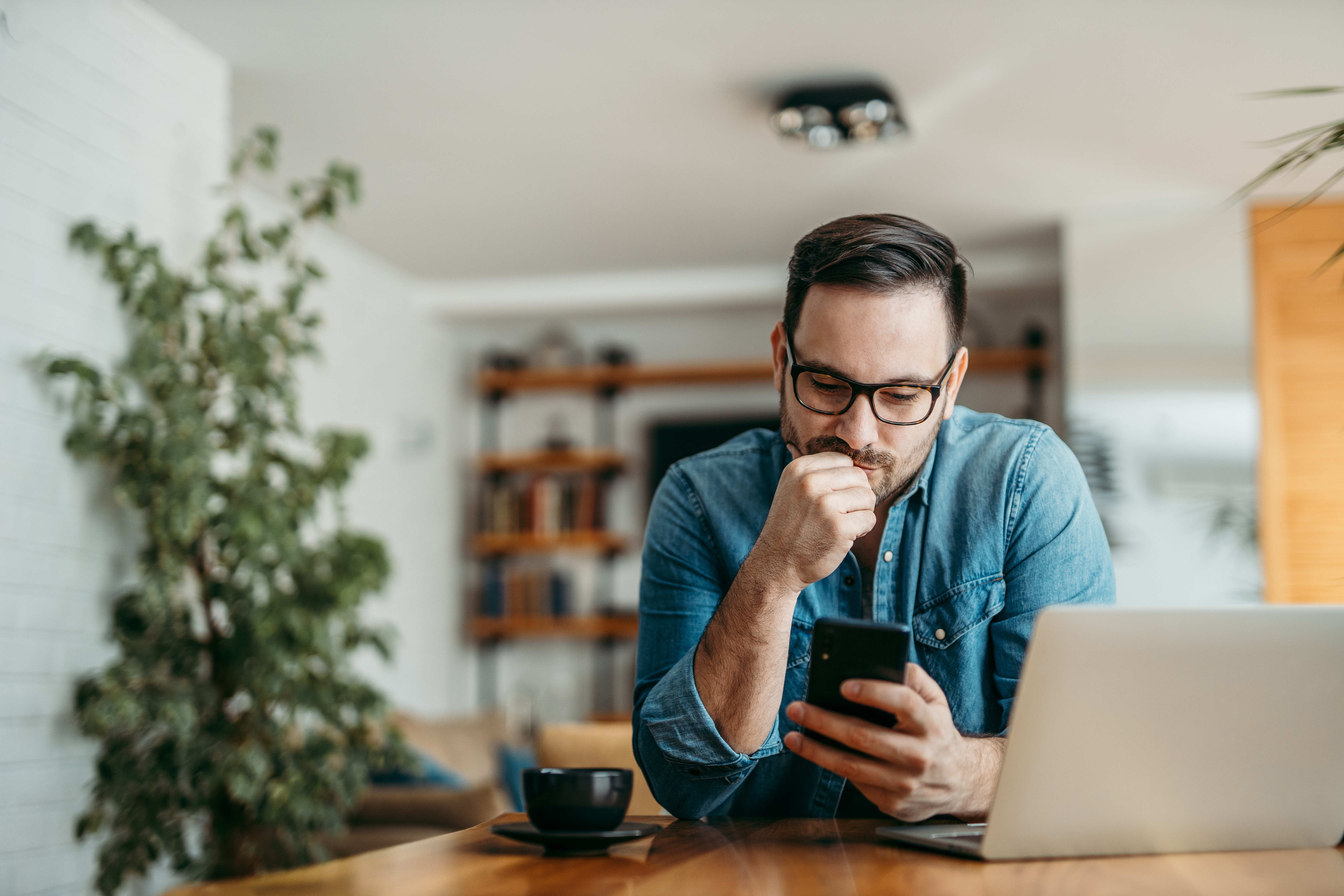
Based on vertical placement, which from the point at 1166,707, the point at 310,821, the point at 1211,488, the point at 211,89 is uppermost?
the point at 211,89

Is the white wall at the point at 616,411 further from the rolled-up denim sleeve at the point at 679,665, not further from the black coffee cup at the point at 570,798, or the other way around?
the black coffee cup at the point at 570,798

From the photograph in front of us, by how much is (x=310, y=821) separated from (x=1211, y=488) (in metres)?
3.40

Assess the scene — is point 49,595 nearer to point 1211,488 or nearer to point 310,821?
point 310,821

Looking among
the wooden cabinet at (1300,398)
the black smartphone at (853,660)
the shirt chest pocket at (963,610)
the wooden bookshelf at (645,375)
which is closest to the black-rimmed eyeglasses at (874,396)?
the shirt chest pocket at (963,610)

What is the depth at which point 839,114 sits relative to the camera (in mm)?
3473

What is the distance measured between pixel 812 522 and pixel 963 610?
29 cm

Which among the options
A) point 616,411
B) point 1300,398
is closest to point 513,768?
point 616,411

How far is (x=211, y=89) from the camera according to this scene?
3.15 metres

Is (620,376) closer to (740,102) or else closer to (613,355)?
(613,355)

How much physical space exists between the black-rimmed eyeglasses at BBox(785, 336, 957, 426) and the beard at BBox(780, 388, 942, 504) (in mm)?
19

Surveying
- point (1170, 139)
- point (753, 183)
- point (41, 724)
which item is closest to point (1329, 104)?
point (1170, 139)

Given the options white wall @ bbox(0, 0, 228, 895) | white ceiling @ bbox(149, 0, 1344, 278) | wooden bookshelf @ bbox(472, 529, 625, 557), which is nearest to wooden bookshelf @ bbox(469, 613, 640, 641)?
wooden bookshelf @ bbox(472, 529, 625, 557)

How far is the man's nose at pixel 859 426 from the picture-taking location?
4.21ft

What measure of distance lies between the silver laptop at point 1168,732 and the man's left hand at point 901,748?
0.06 meters
